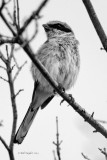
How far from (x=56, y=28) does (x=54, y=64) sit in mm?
1118

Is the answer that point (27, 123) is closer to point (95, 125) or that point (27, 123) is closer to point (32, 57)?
point (95, 125)

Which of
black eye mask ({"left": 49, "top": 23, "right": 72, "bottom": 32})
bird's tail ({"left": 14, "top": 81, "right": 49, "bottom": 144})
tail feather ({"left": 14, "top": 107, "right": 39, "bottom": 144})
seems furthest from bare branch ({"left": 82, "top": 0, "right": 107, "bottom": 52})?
black eye mask ({"left": 49, "top": 23, "right": 72, "bottom": 32})

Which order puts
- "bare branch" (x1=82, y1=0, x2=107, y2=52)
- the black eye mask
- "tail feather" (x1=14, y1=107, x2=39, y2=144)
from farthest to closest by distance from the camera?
1. the black eye mask
2. "tail feather" (x1=14, y1=107, x2=39, y2=144)
3. "bare branch" (x1=82, y1=0, x2=107, y2=52)

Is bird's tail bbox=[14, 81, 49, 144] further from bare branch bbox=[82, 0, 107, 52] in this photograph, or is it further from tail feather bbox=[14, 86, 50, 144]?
bare branch bbox=[82, 0, 107, 52]

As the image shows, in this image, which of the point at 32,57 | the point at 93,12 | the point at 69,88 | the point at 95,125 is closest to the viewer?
the point at 32,57

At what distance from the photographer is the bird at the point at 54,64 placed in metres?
5.95

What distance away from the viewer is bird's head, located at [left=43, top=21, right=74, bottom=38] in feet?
21.8

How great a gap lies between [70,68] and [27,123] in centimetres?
117


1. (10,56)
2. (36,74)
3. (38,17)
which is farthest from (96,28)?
(36,74)

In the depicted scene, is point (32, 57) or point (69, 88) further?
point (69, 88)

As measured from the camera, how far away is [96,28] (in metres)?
3.74

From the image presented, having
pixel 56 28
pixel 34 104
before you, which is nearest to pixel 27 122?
pixel 34 104

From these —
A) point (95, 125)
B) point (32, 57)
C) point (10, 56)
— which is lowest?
point (95, 125)

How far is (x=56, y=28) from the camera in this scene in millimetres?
6816
